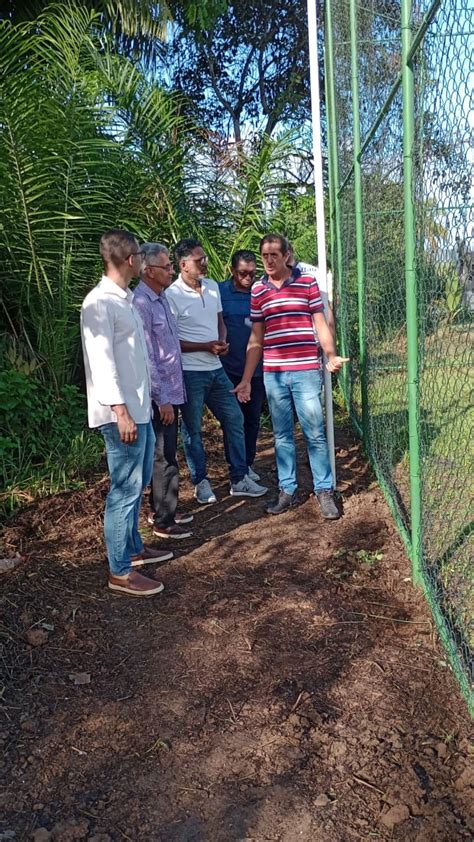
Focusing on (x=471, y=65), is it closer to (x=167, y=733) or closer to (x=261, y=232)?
(x=167, y=733)

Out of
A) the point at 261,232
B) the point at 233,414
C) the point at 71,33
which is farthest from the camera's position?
the point at 261,232

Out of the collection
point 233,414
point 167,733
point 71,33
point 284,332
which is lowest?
point 167,733

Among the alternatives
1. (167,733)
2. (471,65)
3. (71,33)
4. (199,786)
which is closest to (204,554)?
(167,733)

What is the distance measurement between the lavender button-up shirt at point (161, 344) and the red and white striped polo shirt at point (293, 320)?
2.06ft

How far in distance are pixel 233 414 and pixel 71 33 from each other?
4208mm

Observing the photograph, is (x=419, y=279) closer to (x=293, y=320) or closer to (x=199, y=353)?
(x=293, y=320)

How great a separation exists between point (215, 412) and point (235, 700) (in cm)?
257

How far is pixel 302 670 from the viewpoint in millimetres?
2982

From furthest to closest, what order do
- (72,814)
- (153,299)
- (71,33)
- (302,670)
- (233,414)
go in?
(71,33), (233,414), (153,299), (302,670), (72,814)

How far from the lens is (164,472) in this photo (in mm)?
4441

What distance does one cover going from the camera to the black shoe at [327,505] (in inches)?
182

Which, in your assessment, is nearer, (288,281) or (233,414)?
(288,281)

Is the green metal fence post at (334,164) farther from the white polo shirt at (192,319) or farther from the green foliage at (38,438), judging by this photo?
the green foliage at (38,438)

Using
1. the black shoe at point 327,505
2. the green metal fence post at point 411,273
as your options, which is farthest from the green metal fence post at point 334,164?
the green metal fence post at point 411,273
